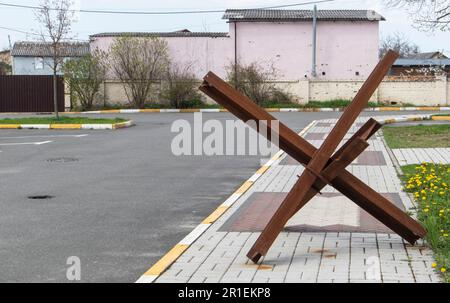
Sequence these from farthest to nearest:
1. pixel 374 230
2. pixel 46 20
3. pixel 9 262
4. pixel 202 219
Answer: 1. pixel 46 20
2. pixel 202 219
3. pixel 374 230
4. pixel 9 262

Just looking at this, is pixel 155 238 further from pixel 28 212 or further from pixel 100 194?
pixel 100 194

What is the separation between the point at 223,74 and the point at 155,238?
3264cm

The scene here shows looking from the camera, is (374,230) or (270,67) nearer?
(374,230)

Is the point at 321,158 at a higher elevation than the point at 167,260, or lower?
higher

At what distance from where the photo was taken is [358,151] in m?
5.60

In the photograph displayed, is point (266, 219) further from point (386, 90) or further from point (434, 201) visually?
point (386, 90)

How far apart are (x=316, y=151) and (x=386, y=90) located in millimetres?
32950

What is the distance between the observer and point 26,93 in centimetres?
3659

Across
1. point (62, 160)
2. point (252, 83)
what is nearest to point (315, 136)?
point (62, 160)

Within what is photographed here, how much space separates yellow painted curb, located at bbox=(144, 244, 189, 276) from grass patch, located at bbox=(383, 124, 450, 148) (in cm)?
1032

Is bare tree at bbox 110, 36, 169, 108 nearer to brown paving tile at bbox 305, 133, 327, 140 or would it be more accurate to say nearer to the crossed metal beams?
brown paving tile at bbox 305, 133, 327, 140

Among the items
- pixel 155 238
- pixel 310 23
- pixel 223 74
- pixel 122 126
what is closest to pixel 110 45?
pixel 223 74

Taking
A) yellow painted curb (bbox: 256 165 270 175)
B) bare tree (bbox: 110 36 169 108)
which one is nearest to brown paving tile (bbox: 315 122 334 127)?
yellow painted curb (bbox: 256 165 270 175)

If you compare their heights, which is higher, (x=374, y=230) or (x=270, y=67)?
(x=270, y=67)
